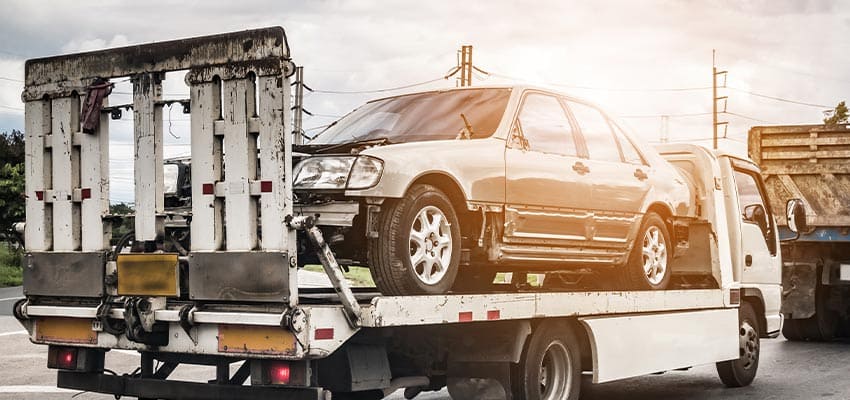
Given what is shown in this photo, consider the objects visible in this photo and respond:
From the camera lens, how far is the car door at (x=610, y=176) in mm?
8867

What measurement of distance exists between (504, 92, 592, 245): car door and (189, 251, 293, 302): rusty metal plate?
7.68 feet

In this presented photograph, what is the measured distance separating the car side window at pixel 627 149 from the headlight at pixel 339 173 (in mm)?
3403

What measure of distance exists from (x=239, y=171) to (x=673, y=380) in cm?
728

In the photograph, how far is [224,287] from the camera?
19.8ft

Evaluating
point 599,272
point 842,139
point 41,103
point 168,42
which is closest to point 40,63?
point 41,103

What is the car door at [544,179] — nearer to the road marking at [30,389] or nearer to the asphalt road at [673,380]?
the asphalt road at [673,380]

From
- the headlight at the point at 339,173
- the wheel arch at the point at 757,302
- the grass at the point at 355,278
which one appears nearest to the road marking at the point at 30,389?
the grass at the point at 355,278

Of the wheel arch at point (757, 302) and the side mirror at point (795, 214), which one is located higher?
the side mirror at point (795, 214)

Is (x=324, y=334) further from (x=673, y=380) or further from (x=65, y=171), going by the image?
(x=673, y=380)

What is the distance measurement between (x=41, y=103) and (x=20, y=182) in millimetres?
37940

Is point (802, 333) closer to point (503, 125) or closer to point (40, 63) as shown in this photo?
point (503, 125)

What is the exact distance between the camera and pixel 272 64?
591cm

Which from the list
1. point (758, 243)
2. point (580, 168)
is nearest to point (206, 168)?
point (580, 168)

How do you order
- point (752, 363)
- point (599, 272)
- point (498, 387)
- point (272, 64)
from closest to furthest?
point (272, 64), point (498, 387), point (599, 272), point (752, 363)
